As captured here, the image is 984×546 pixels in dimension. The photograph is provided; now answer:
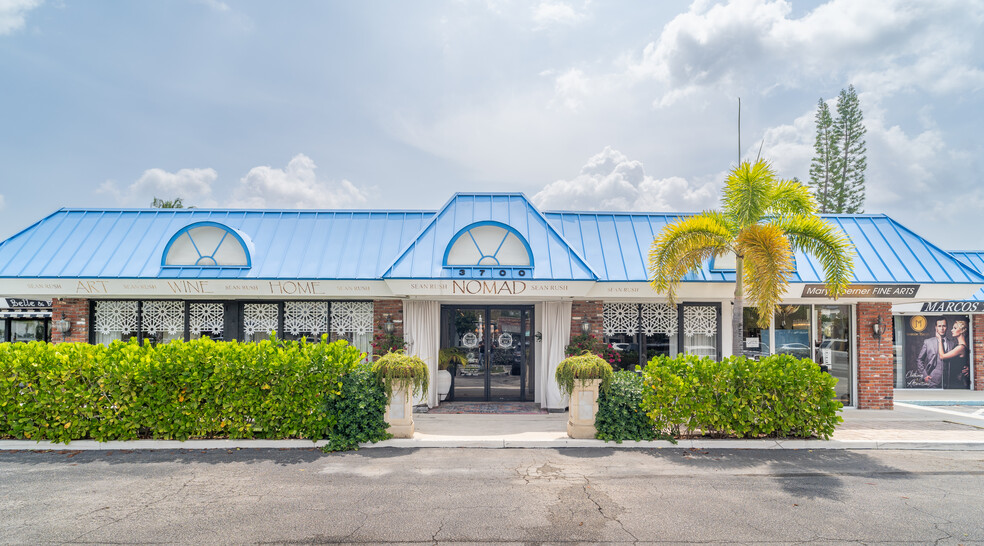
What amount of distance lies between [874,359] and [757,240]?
6.05 m

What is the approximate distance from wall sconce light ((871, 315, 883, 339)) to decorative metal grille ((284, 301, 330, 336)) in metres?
13.0

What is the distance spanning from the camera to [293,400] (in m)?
8.44

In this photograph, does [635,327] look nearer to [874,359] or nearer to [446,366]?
[446,366]

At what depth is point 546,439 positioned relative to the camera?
8867 millimetres

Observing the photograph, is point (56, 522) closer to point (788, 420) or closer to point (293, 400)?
point (293, 400)

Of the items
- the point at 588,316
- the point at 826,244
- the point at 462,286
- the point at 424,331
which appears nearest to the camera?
the point at 826,244

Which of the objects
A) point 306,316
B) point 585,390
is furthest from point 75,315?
point 585,390

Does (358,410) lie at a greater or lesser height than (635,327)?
lesser

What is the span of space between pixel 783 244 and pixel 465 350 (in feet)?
23.6


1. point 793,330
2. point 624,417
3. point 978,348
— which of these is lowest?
point 624,417

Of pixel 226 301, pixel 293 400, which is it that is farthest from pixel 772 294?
pixel 226 301

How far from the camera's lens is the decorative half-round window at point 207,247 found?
11422 mm

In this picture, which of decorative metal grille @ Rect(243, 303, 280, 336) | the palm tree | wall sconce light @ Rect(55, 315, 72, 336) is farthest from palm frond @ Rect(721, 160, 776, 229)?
wall sconce light @ Rect(55, 315, 72, 336)

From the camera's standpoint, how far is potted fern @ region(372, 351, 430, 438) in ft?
28.6
